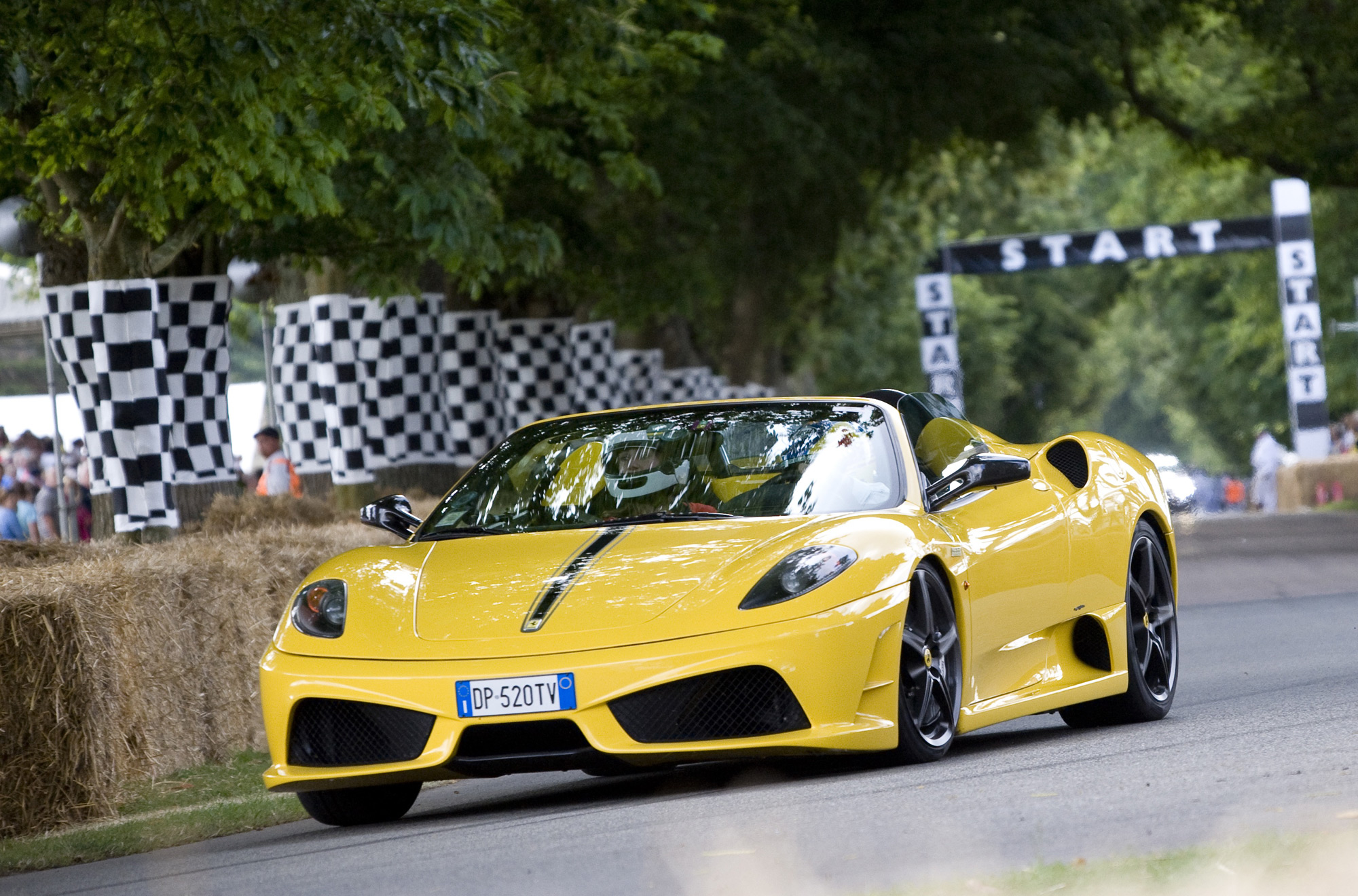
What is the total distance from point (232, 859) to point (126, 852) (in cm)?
72

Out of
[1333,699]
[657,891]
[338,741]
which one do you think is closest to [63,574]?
[338,741]

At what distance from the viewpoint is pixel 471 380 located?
77.4 ft

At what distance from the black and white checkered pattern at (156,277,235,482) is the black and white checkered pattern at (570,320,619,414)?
16.0 meters

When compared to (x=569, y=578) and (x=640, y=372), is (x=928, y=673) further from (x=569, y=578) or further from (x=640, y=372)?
(x=640, y=372)

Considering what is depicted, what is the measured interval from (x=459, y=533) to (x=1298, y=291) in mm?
30827

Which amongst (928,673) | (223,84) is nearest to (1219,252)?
(223,84)

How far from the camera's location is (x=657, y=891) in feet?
15.8

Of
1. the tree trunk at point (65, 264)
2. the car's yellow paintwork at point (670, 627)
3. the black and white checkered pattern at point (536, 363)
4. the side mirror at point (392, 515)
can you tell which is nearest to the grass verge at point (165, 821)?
the car's yellow paintwork at point (670, 627)

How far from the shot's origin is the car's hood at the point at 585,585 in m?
6.35

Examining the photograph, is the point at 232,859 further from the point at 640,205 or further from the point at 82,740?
the point at 640,205

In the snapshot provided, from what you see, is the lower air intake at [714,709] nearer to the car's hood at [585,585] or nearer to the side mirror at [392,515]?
the car's hood at [585,585]

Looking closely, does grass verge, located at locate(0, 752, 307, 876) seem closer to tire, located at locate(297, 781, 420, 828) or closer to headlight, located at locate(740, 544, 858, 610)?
tire, located at locate(297, 781, 420, 828)

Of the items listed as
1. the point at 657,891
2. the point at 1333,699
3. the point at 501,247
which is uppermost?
the point at 501,247

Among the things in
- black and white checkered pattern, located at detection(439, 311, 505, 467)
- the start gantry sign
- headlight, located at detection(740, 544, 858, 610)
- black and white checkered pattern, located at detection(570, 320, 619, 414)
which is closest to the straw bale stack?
headlight, located at detection(740, 544, 858, 610)
